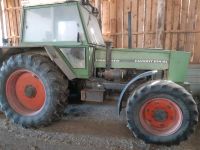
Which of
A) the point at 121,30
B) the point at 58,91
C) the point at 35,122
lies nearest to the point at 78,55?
the point at 58,91

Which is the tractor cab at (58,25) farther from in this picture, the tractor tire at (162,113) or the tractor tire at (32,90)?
the tractor tire at (162,113)

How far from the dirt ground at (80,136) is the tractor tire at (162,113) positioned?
0.47 ft

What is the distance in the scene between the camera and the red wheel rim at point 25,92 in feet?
11.7

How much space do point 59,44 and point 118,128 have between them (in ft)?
5.51

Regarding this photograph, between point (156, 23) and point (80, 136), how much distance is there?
5.94 m

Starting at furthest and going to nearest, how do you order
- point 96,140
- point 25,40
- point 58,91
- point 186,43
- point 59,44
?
1. point 186,43
2. point 25,40
3. point 59,44
4. point 58,91
5. point 96,140

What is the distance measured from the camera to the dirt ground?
2832 mm

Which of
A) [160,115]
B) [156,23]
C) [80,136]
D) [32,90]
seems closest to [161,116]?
[160,115]

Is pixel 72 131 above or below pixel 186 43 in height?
below

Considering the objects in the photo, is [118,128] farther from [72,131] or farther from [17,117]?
[17,117]

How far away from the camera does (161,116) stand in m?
2.95

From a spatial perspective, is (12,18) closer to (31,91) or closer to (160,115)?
(31,91)

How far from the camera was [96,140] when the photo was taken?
304cm

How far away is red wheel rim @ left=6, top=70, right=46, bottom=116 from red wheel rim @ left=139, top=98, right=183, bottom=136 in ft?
5.52
